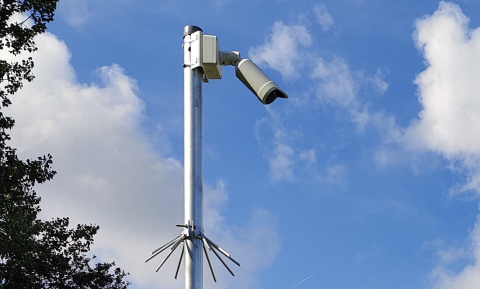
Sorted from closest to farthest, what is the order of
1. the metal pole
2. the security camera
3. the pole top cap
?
the metal pole, the security camera, the pole top cap

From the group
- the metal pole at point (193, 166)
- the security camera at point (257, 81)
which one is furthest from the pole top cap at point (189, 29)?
the security camera at point (257, 81)

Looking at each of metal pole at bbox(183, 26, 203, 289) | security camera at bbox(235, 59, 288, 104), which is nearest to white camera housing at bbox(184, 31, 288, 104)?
security camera at bbox(235, 59, 288, 104)

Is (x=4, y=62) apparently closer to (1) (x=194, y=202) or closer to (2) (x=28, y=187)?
(2) (x=28, y=187)

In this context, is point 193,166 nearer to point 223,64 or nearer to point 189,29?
point 223,64

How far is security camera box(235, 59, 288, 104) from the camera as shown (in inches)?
572

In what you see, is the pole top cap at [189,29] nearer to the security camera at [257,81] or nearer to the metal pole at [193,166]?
the metal pole at [193,166]

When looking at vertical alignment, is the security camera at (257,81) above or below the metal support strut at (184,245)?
above

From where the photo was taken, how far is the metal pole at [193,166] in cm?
1322

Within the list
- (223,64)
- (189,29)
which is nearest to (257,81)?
(223,64)

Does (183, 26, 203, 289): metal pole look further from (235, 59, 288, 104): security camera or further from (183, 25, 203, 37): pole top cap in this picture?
(235, 59, 288, 104): security camera

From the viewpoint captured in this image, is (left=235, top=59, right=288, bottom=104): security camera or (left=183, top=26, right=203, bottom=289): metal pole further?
(left=235, top=59, right=288, bottom=104): security camera

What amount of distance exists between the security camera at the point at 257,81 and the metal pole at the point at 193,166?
90 cm

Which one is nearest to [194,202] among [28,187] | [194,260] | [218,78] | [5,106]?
[194,260]

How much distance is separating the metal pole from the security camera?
35.6 inches
